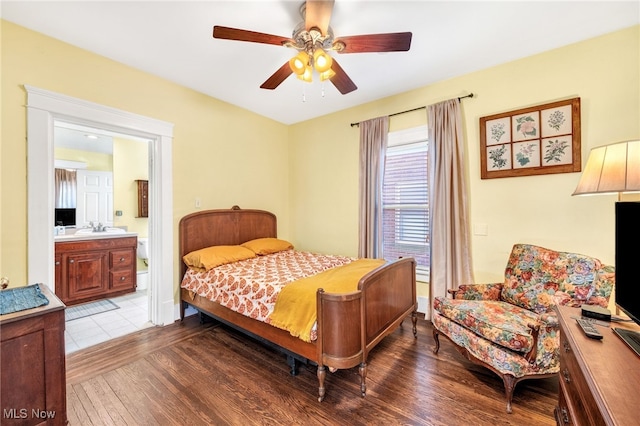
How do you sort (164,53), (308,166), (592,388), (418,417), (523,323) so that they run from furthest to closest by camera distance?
1. (308,166)
2. (164,53)
3. (523,323)
4. (418,417)
5. (592,388)

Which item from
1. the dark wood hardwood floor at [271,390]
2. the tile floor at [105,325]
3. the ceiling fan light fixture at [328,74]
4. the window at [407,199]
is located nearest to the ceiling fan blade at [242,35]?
the ceiling fan light fixture at [328,74]

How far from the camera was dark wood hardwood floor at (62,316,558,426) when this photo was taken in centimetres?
171

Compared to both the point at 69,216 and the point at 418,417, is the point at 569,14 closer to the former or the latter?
the point at 418,417

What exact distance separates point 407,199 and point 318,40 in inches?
87.0

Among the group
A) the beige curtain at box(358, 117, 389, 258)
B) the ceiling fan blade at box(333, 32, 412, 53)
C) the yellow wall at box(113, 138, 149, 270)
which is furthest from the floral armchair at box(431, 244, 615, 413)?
the yellow wall at box(113, 138, 149, 270)

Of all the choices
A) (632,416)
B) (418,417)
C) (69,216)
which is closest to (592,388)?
(632,416)

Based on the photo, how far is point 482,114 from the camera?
9.47 feet

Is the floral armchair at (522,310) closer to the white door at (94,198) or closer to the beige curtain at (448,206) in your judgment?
the beige curtain at (448,206)

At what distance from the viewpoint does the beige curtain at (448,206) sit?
292 cm

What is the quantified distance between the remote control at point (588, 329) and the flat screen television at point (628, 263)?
0.08 m

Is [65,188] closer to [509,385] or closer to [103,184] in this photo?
[103,184]

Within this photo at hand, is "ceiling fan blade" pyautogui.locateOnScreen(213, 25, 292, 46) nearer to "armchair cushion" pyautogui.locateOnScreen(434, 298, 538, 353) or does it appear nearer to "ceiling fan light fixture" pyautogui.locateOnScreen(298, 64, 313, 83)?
"ceiling fan light fixture" pyautogui.locateOnScreen(298, 64, 313, 83)

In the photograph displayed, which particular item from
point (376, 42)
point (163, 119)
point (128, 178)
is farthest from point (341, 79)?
point (128, 178)

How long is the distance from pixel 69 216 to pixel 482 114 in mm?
6206
